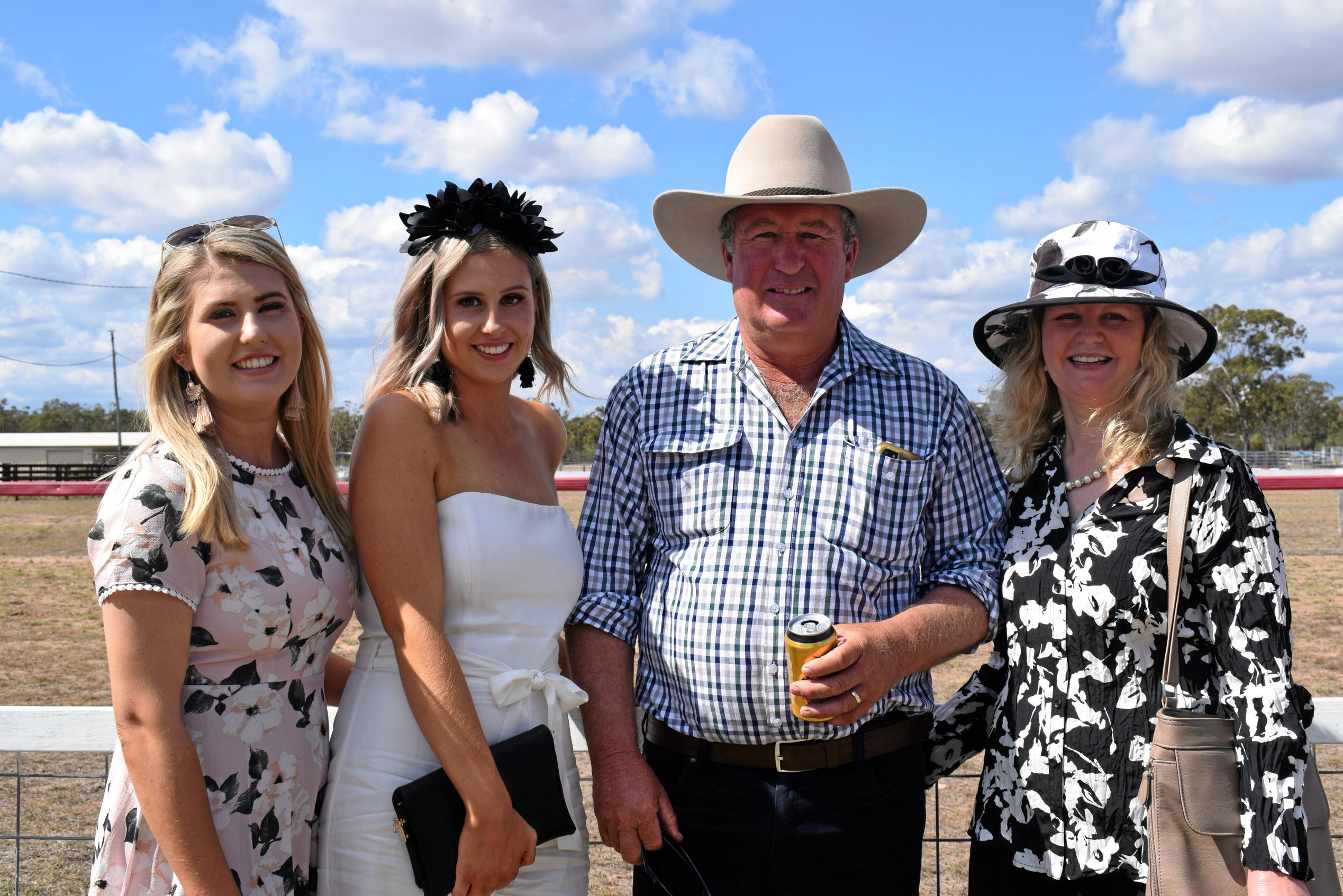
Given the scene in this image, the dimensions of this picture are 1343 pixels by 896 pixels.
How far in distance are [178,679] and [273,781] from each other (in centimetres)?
33

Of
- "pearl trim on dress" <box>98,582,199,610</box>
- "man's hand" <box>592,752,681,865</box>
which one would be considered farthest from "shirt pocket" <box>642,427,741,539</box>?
"pearl trim on dress" <box>98,582,199,610</box>

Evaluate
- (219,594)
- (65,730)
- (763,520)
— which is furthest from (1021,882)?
(65,730)

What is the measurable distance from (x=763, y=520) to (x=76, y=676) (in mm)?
7062

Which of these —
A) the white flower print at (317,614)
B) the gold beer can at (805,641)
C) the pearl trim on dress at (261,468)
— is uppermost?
the pearl trim on dress at (261,468)

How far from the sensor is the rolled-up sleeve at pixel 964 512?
2.63m

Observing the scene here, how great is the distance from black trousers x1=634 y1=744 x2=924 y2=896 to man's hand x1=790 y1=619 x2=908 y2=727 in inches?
7.7

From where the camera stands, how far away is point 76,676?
7.69 m

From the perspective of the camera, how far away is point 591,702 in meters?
2.58

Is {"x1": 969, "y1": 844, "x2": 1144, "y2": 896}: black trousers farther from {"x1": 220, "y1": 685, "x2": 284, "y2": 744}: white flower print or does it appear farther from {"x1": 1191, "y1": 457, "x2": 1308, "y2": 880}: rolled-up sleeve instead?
{"x1": 220, "y1": 685, "x2": 284, "y2": 744}: white flower print

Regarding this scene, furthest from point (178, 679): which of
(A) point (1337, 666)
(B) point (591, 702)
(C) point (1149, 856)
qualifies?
(A) point (1337, 666)

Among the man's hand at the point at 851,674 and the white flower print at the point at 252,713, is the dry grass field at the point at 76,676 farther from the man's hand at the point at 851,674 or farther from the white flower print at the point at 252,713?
the man's hand at the point at 851,674

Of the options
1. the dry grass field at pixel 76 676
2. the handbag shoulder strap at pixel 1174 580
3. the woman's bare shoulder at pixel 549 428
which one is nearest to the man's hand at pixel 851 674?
the handbag shoulder strap at pixel 1174 580

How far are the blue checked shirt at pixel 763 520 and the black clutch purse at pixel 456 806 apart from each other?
1.25 feet

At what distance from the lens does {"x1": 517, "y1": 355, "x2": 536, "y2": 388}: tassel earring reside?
2.70 metres
